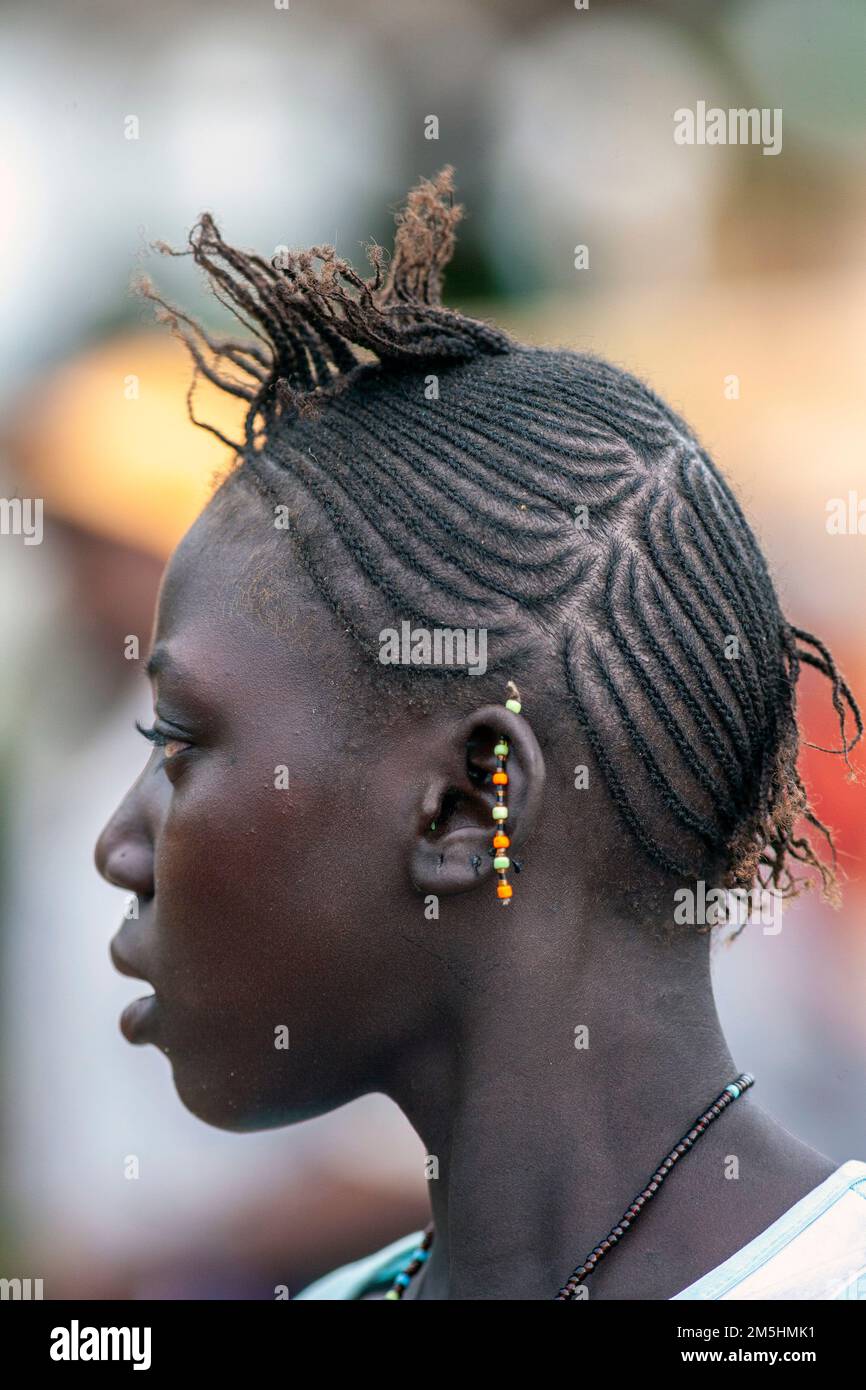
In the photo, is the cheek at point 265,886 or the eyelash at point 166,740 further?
the eyelash at point 166,740

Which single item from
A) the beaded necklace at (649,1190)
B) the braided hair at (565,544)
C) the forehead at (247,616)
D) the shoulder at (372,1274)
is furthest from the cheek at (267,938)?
the shoulder at (372,1274)

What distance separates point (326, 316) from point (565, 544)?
0.54 metres

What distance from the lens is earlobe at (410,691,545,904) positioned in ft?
6.02

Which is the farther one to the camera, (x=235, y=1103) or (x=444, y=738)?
(x=235, y=1103)

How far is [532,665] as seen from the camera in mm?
1869

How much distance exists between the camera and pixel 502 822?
1.83 metres

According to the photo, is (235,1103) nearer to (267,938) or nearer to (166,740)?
(267,938)

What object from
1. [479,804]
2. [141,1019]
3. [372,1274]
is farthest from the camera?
[372,1274]

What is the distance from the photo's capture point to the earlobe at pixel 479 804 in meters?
1.83

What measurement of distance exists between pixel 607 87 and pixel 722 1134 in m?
6.25

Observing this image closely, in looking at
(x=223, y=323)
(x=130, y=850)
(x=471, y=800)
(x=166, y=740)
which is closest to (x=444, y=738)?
(x=471, y=800)

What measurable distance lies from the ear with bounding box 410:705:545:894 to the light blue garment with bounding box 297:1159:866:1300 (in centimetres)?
61

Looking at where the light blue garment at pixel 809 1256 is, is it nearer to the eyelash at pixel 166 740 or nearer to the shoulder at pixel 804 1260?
the shoulder at pixel 804 1260
